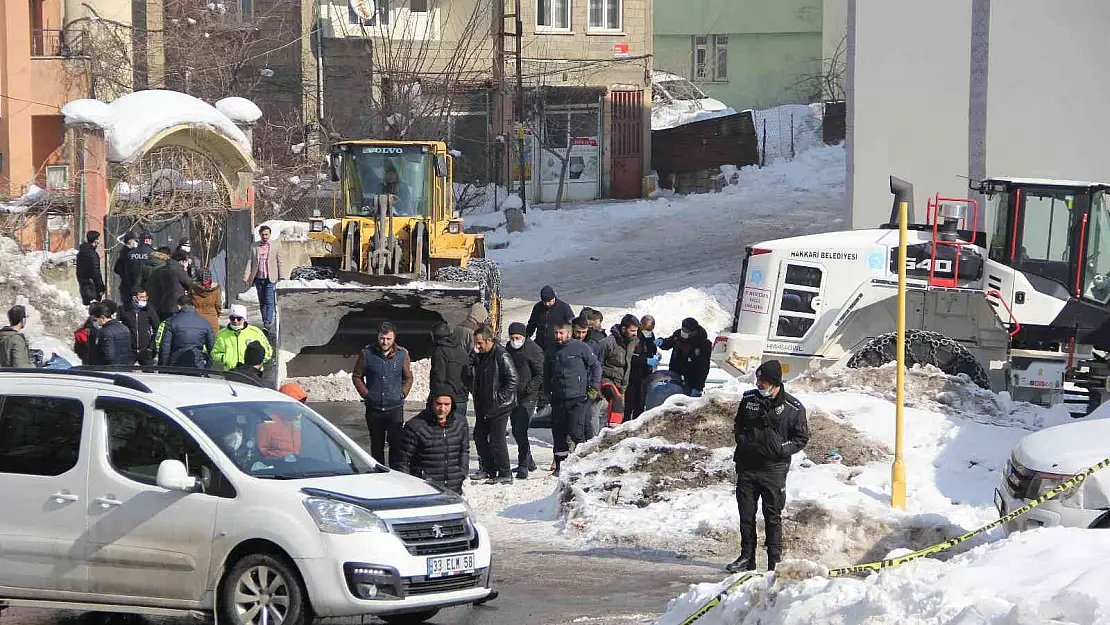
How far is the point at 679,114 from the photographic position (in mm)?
47562

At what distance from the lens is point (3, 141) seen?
34062mm

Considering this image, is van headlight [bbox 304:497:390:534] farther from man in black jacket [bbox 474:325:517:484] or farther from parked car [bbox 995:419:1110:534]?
man in black jacket [bbox 474:325:517:484]

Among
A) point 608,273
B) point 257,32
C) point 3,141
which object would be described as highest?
point 257,32

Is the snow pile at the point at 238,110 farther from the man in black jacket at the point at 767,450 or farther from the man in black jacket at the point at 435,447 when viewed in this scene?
the man in black jacket at the point at 767,450

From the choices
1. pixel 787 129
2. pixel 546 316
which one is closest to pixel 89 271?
pixel 546 316

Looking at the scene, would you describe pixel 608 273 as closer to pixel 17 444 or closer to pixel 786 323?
pixel 786 323

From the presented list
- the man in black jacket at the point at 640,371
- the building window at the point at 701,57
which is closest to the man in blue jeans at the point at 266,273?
the man in black jacket at the point at 640,371

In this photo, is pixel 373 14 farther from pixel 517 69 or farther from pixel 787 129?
pixel 787 129

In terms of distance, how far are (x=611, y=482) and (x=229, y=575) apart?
5.17m

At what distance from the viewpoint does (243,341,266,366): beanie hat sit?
15.2 m

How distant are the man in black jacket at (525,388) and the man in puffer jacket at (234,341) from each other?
2.75 metres

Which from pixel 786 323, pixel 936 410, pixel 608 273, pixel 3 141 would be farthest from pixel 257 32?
pixel 936 410

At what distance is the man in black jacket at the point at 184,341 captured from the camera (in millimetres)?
15672

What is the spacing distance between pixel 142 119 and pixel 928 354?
1457cm
